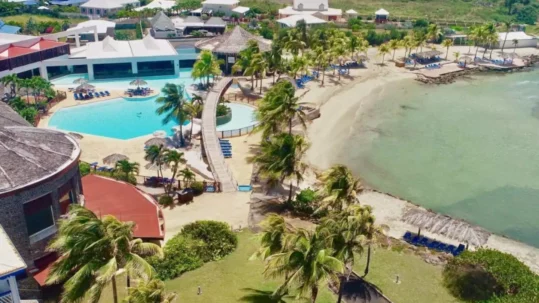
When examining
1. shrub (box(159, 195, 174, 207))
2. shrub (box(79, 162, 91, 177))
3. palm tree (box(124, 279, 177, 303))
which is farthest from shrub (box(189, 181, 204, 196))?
palm tree (box(124, 279, 177, 303))

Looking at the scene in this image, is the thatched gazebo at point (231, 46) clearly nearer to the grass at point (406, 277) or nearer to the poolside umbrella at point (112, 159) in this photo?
the poolside umbrella at point (112, 159)

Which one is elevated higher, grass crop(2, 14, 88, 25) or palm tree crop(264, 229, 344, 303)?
grass crop(2, 14, 88, 25)

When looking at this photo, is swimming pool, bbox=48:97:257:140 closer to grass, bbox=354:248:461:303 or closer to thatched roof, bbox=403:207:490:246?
thatched roof, bbox=403:207:490:246

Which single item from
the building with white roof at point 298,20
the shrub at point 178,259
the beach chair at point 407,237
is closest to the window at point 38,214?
the shrub at point 178,259

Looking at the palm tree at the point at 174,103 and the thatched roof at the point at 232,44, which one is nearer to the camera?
the palm tree at the point at 174,103

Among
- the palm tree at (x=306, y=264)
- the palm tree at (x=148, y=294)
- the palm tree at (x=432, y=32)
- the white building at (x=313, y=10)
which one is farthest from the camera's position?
the white building at (x=313, y=10)

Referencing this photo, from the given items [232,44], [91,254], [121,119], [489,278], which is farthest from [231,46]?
[91,254]
